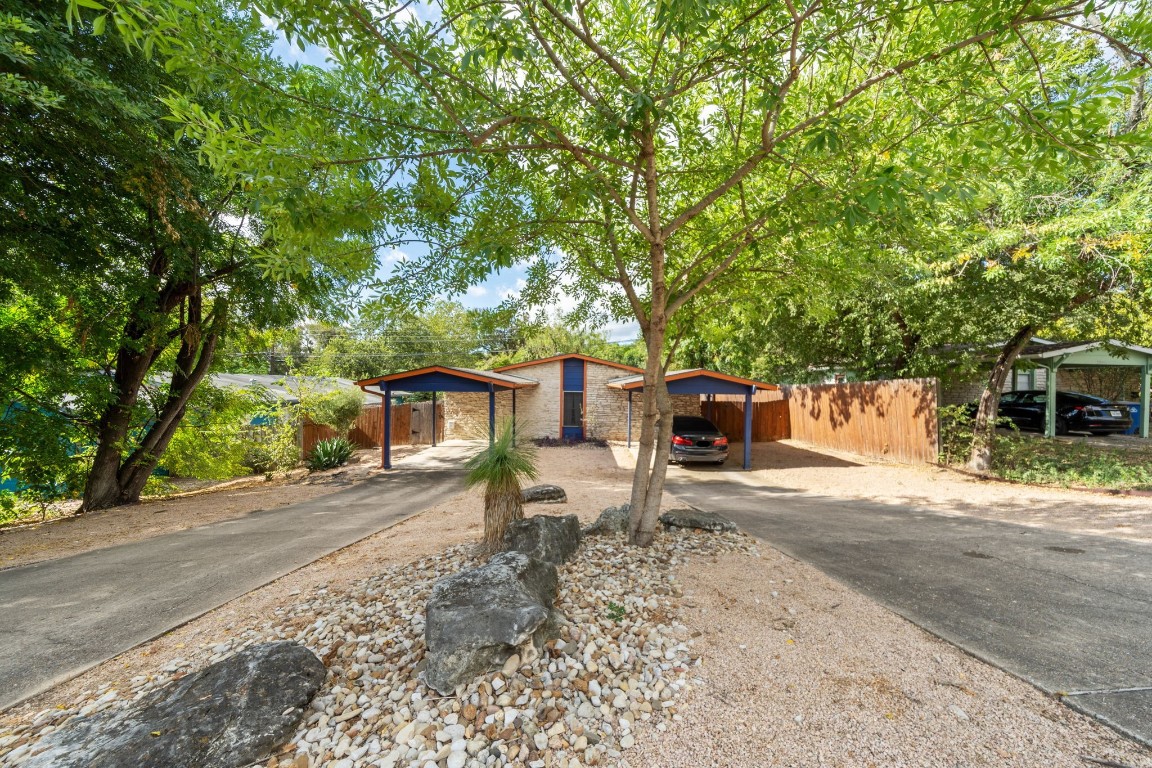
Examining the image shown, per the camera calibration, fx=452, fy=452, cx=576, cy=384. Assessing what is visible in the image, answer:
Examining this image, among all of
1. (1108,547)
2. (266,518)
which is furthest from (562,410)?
(1108,547)

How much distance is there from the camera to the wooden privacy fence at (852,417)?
10.7 m

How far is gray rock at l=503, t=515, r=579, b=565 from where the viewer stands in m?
3.80

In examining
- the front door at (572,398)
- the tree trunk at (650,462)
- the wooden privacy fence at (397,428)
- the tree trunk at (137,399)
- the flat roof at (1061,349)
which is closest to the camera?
the tree trunk at (650,462)

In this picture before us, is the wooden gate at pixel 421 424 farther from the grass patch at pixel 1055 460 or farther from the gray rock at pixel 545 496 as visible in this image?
the grass patch at pixel 1055 460

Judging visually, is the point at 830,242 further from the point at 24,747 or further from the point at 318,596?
the point at 24,747

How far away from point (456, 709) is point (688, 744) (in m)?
1.11

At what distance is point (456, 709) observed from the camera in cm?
221

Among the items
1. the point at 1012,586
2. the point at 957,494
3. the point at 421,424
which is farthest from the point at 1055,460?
the point at 421,424

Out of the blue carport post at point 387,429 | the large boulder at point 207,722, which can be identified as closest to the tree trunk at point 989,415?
the large boulder at point 207,722

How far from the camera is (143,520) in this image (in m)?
6.69

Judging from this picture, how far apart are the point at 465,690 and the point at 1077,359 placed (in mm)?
19417

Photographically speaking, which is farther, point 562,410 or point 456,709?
point 562,410

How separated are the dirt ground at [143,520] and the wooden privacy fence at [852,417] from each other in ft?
42.9

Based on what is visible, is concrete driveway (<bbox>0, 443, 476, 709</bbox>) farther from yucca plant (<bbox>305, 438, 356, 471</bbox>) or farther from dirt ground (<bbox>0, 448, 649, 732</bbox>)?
yucca plant (<bbox>305, 438, 356, 471</bbox>)
